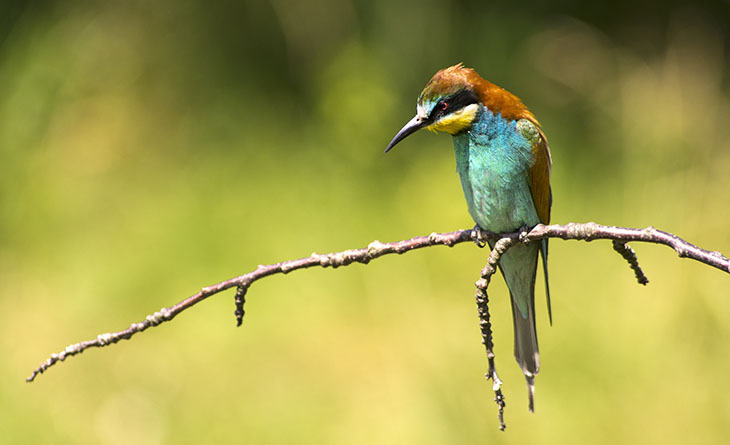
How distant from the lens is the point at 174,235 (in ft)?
Result: 10.5

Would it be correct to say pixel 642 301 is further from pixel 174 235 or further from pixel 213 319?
pixel 174 235

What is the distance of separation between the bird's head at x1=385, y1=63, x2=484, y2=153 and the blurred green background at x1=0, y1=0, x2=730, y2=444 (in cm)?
116

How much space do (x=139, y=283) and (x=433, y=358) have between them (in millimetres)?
1178

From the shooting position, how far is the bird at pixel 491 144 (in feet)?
5.09

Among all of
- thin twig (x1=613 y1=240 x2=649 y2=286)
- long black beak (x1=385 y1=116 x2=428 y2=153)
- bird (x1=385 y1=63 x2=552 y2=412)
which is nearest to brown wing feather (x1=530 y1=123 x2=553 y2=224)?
bird (x1=385 y1=63 x2=552 y2=412)

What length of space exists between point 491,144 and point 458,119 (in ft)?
0.32

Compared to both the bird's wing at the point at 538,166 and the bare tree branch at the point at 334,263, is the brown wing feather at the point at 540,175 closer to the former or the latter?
the bird's wing at the point at 538,166

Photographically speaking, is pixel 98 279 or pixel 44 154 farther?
pixel 44 154

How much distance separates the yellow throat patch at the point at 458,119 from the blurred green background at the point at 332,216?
1130 mm

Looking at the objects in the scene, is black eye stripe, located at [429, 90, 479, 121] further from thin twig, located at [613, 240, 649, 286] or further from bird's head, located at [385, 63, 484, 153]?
thin twig, located at [613, 240, 649, 286]

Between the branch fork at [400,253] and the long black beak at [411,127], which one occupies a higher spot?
the long black beak at [411,127]

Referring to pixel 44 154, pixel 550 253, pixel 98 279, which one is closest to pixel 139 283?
pixel 98 279

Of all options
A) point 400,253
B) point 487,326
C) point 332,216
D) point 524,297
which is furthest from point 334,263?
point 332,216

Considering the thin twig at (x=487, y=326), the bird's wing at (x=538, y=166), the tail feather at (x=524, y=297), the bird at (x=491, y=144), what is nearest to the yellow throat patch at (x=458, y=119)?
the bird at (x=491, y=144)
